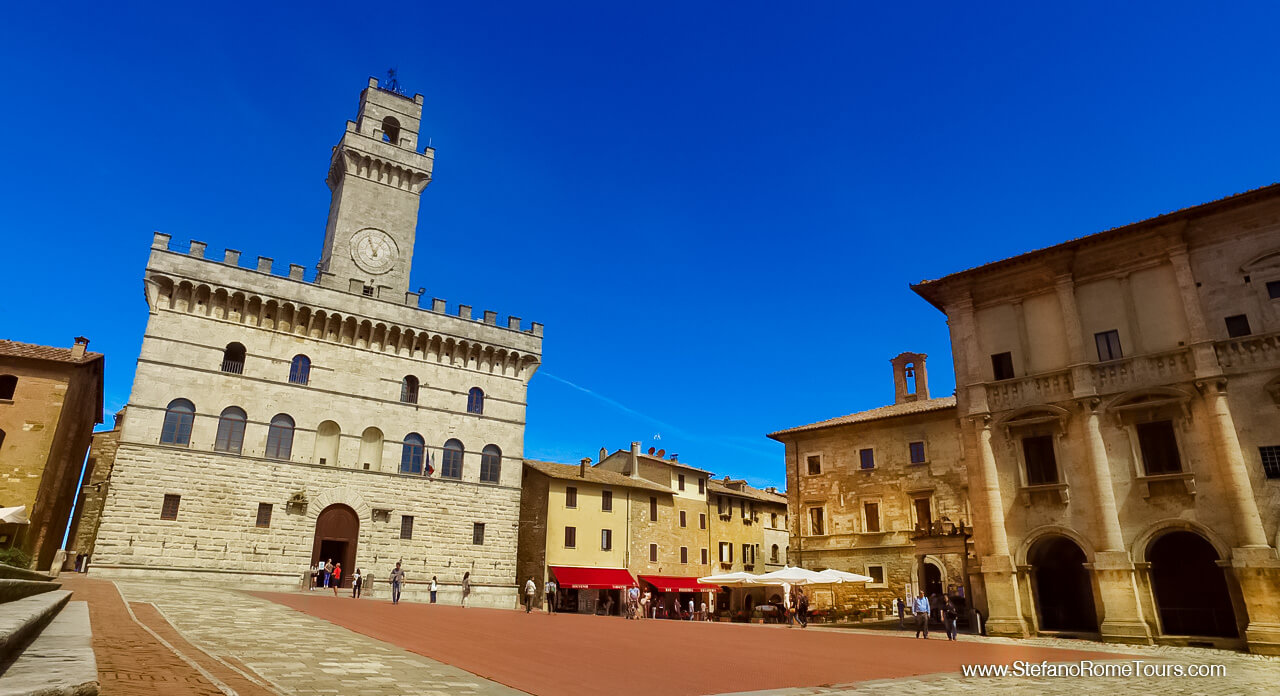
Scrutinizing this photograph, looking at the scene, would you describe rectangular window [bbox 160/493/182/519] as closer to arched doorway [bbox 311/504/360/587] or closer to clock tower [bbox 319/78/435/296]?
arched doorway [bbox 311/504/360/587]

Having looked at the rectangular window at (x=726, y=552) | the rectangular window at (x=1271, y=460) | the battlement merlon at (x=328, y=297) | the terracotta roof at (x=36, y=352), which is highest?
the battlement merlon at (x=328, y=297)

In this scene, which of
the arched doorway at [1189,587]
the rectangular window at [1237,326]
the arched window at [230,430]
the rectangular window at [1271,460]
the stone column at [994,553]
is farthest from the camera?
the arched window at [230,430]

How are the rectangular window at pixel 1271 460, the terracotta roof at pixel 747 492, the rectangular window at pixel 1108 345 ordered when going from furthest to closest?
the terracotta roof at pixel 747 492 < the rectangular window at pixel 1108 345 < the rectangular window at pixel 1271 460

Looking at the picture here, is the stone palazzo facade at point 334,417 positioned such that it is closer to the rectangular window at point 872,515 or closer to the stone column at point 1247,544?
the rectangular window at point 872,515

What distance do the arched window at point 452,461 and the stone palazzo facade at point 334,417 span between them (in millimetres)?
73

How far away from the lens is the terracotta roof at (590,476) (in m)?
40.1

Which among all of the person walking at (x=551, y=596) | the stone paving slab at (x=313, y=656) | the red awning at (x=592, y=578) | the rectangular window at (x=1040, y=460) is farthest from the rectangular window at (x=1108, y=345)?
the red awning at (x=592, y=578)

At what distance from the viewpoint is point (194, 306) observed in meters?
31.5

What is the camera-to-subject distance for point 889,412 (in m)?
35.7

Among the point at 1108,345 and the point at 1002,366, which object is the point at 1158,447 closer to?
the point at 1108,345

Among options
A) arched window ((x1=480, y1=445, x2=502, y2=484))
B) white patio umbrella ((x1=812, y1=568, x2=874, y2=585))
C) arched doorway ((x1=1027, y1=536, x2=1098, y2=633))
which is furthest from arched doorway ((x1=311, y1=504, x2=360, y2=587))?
arched doorway ((x1=1027, y1=536, x2=1098, y2=633))

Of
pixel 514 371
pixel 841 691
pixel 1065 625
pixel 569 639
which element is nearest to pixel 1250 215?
pixel 1065 625

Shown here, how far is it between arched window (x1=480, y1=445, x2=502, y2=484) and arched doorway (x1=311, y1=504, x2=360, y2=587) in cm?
667

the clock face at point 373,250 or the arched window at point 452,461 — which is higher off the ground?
the clock face at point 373,250
